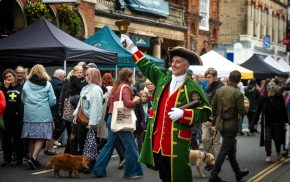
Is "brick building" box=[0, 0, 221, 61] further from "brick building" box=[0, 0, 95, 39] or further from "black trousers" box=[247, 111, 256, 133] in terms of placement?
"black trousers" box=[247, 111, 256, 133]

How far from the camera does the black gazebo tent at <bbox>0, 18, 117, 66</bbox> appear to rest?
14.2 meters

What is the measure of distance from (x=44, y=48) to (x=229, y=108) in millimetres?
5578

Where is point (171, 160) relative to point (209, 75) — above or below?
below

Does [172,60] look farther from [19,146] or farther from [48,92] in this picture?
[19,146]

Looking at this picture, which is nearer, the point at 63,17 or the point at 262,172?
the point at 262,172

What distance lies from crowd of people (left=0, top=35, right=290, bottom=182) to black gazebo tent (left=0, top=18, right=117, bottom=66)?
0.53 meters

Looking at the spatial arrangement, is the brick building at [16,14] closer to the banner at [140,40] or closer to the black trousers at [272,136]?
the banner at [140,40]

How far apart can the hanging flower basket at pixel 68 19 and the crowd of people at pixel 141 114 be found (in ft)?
23.0

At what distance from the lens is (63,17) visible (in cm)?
2097

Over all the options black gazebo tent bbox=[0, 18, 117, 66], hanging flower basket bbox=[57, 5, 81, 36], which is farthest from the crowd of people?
hanging flower basket bbox=[57, 5, 81, 36]

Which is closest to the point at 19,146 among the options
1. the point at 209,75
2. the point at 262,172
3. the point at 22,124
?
the point at 22,124

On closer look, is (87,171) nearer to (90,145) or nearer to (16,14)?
(90,145)

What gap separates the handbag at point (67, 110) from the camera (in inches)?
482

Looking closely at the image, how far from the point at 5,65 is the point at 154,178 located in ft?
24.0
